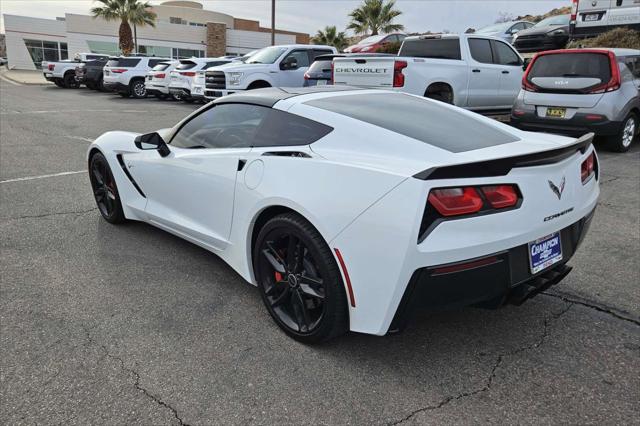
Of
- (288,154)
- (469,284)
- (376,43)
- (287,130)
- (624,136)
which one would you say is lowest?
(469,284)

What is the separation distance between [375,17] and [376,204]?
36.1 meters

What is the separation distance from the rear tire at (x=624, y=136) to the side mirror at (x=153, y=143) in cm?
727

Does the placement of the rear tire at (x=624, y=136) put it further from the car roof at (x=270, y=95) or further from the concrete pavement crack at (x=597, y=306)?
the car roof at (x=270, y=95)

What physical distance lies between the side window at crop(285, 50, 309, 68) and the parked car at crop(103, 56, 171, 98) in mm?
8941

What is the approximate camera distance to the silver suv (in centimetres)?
782

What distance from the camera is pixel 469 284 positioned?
92.8 inches

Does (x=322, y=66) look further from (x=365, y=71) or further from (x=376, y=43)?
(x=376, y=43)

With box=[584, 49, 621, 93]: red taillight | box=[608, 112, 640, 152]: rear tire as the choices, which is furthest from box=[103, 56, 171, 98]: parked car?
box=[608, 112, 640, 152]: rear tire

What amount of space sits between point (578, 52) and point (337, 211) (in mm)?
7392

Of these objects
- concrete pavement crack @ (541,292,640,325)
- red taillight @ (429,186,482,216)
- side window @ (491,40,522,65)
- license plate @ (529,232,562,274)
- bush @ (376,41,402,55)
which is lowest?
concrete pavement crack @ (541,292,640,325)

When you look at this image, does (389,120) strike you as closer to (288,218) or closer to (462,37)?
(288,218)

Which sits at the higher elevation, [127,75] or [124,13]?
[124,13]

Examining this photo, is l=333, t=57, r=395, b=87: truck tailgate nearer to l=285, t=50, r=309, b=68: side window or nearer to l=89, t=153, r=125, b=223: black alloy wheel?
l=285, t=50, r=309, b=68: side window

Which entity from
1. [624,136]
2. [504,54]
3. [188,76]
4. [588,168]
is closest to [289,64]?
[188,76]
